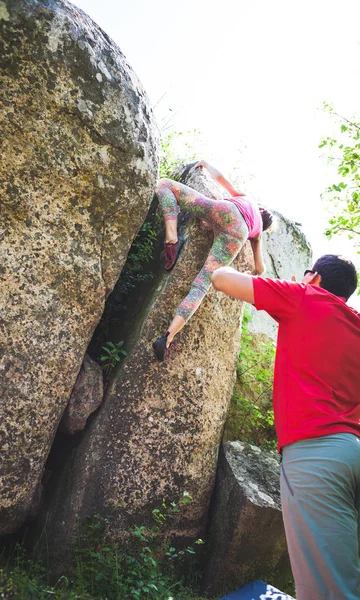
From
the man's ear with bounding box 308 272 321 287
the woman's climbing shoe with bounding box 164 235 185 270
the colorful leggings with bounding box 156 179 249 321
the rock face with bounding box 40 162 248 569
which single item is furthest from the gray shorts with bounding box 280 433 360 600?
the woman's climbing shoe with bounding box 164 235 185 270

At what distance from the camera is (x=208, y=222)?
14.6ft

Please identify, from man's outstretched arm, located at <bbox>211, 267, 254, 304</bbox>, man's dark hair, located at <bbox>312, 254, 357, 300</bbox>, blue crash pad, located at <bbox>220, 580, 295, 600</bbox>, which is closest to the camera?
man's outstretched arm, located at <bbox>211, 267, 254, 304</bbox>

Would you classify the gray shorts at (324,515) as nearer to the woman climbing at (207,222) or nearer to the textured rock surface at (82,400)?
the woman climbing at (207,222)

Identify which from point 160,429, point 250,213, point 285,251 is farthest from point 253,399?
point 285,251

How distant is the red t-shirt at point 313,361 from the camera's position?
250 cm

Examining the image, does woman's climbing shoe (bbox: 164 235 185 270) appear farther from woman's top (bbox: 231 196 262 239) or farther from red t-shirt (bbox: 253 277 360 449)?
red t-shirt (bbox: 253 277 360 449)

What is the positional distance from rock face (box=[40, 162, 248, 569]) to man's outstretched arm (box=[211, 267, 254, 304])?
58.5 inches

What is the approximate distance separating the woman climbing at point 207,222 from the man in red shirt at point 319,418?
1.27 meters

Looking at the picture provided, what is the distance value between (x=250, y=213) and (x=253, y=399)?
2227mm

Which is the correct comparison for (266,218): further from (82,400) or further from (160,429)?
(82,400)

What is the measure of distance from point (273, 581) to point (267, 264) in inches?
193

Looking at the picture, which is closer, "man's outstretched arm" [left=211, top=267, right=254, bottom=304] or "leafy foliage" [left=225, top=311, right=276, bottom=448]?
"man's outstretched arm" [left=211, top=267, right=254, bottom=304]

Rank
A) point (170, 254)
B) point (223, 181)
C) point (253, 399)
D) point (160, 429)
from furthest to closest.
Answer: point (253, 399)
point (223, 181)
point (170, 254)
point (160, 429)

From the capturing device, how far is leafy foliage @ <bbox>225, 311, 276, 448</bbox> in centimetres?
509
